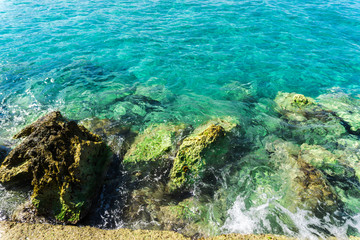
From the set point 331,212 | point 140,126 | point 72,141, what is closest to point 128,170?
point 72,141

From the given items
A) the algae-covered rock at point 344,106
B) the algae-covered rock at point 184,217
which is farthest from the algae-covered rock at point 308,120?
the algae-covered rock at point 184,217

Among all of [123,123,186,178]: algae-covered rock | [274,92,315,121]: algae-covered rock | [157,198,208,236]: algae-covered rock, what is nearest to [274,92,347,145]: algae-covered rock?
[274,92,315,121]: algae-covered rock

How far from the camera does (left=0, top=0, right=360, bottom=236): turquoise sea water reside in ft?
30.0

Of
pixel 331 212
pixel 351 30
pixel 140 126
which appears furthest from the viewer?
pixel 351 30

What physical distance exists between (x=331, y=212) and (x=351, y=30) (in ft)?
54.9

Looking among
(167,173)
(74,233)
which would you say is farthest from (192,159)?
(74,233)

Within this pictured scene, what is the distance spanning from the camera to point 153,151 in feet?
22.4

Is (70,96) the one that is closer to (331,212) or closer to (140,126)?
(140,126)

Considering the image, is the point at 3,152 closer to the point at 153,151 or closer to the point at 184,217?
the point at 153,151

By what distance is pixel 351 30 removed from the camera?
15.9m

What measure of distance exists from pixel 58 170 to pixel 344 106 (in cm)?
1204

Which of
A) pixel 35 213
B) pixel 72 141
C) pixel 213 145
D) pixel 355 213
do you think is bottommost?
pixel 355 213

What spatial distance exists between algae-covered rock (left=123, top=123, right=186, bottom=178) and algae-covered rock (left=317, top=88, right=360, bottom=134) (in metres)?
7.30

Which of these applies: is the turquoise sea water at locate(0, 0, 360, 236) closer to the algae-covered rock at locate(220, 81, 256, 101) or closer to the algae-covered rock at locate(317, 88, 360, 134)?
the algae-covered rock at locate(220, 81, 256, 101)
